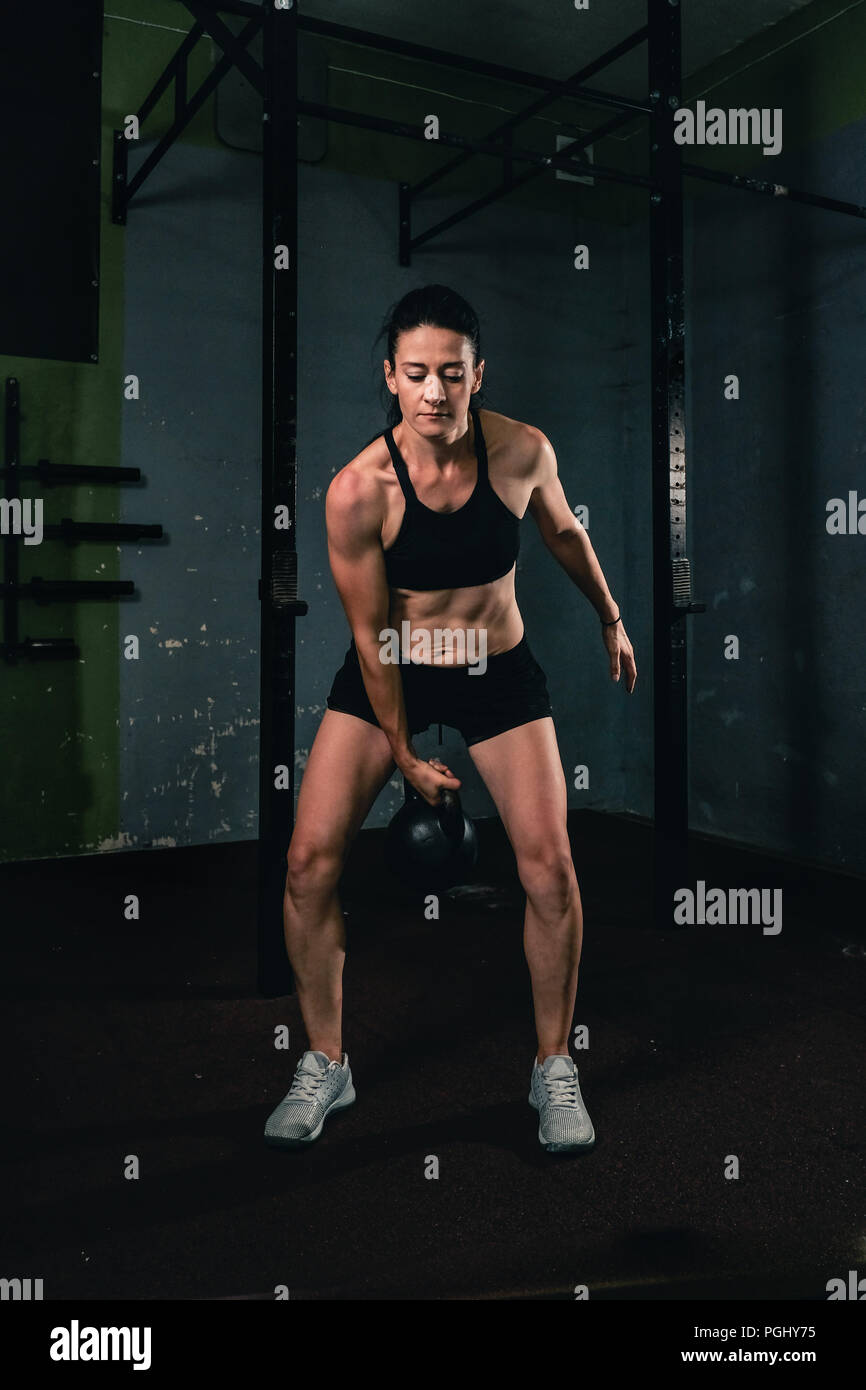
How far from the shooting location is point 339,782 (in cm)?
206

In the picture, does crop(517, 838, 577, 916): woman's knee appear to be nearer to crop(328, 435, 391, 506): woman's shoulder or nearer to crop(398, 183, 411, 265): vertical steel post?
crop(328, 435, 391, 506): woman's shoulder

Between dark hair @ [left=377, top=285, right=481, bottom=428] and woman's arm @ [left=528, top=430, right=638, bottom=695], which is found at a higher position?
dark hair @ [left=377, top=285, right=481, bottom=428]

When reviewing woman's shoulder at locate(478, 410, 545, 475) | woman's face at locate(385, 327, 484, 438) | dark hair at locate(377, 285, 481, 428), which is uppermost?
dark hair at locate(377, 285, 481, 428)

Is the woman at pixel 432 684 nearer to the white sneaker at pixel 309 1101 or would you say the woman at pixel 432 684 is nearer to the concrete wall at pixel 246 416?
the white sneaker at pixel 309 1101

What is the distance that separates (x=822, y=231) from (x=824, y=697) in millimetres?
1932

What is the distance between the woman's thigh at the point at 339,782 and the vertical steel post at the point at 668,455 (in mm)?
1692

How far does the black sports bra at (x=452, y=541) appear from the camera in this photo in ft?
6.79

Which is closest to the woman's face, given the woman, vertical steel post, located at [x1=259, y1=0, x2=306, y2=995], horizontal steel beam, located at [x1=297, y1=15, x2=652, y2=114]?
the woman

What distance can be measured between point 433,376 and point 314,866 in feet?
3.27

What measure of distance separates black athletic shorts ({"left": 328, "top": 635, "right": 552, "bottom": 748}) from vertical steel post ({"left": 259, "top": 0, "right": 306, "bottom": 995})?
0.74 metres

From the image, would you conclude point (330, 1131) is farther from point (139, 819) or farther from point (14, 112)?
point (14, 112)

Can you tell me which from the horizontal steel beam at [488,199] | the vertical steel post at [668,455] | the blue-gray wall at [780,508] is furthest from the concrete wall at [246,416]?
the vertical steel post at [668,455]

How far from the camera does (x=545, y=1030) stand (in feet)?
6.95

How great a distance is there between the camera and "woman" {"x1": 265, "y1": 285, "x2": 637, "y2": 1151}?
2.03 metres
